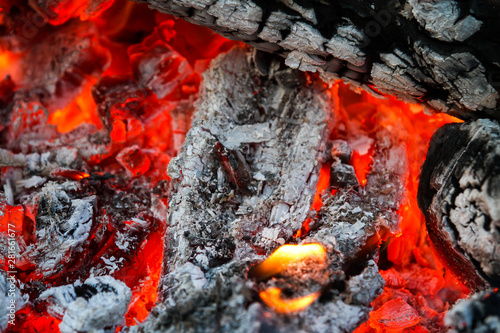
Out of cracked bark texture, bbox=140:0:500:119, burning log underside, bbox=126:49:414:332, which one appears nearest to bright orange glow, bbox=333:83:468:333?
burning log underside, bbox=126:49:414:332

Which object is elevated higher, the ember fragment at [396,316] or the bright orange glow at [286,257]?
the bright orange glow at [286,257]

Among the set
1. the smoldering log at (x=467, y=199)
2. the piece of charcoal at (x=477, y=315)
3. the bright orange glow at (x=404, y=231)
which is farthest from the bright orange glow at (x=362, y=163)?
the piece of charcoal at (x=477, y=315)

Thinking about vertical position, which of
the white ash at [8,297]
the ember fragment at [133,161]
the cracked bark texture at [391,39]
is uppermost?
the cracked bark texture at [391,39]

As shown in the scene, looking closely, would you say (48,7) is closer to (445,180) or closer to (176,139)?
(176,139)

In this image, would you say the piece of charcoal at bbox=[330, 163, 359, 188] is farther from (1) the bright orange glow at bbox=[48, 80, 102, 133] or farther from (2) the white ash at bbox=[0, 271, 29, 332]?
(1) the bright orange glow at bbox=[48, 80, 102, 133]

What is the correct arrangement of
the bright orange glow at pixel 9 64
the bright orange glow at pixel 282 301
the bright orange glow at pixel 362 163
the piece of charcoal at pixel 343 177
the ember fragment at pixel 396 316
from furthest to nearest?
1. the bright orange glow at pixel 9 64
2. the bright orange glow at pixel 362 163
3. the piece of charcoal at pixel 343 177
4. the ember fragment at pixel 396 316
5. the bright orange glow at pixel 282 301

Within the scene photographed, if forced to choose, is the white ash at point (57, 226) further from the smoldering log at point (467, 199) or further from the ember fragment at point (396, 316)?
the smoldering log at point (467, 199)

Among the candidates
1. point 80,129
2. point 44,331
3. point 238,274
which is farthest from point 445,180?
point 80,129

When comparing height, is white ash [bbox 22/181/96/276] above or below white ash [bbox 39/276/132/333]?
below
